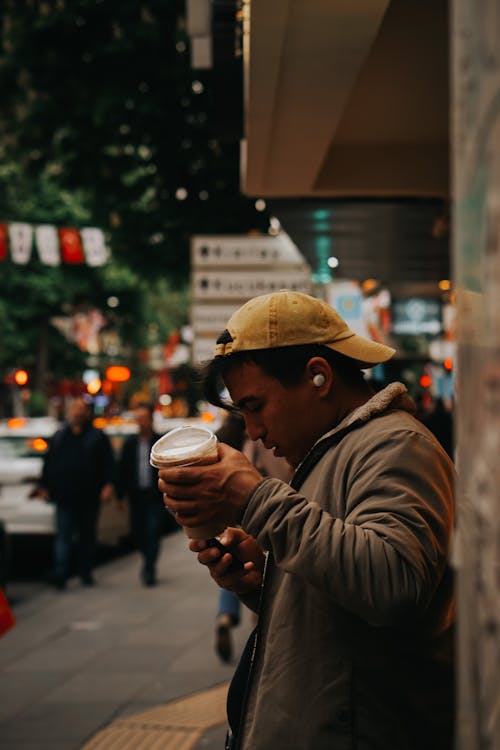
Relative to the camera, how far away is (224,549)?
2.66 meters

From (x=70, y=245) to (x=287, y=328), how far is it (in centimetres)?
2098

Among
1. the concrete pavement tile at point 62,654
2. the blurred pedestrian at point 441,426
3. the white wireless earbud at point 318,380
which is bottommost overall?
the concrete pavement tile at point 62,654

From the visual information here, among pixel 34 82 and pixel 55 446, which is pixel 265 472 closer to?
pixel 55 446

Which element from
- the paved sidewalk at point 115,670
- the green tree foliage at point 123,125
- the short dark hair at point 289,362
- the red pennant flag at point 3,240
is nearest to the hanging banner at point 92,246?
the red pennant flag at point 3,240

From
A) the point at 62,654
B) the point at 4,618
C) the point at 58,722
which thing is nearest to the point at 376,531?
the point at 4,618

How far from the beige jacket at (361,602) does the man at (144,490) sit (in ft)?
31.8

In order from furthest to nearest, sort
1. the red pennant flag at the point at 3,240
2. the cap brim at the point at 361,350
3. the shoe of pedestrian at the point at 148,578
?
the red pennant flag at the point at 3,240 < the shoe of pedestrian at the point at 148,578 < the cap brim at the point at 361,350

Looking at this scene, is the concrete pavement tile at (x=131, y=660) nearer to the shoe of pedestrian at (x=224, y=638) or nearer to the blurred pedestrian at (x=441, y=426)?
the shoe of pedestrian at (x=224, y=638)

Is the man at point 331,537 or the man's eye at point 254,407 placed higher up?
the man's eye at point 254,407

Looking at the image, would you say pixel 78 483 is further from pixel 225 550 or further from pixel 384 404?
pixel 384 404

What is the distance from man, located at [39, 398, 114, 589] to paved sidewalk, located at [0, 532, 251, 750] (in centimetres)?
37

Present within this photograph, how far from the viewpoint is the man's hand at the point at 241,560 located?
2.63m

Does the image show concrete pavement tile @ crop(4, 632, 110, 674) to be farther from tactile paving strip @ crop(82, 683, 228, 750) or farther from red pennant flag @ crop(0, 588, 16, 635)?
red pennant flag @ crop(0, 588, 16, 635)

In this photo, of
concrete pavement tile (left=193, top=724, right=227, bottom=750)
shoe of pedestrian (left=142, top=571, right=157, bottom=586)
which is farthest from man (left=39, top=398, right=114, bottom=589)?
concrete pavement tile (left=193, top=724, right=227, bottom=750)
